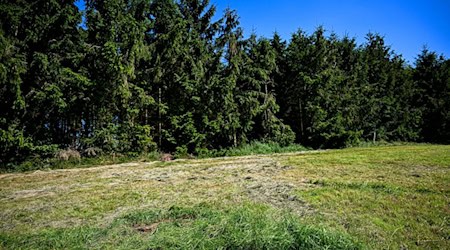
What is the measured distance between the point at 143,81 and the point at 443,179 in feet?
42.4

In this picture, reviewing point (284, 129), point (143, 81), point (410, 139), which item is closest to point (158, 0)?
point (143, 81)

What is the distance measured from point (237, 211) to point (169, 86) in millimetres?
12289

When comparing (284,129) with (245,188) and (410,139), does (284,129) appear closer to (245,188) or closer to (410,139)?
(245,188)

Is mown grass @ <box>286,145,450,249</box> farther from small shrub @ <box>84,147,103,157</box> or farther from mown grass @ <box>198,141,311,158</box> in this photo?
small shrub @ <box>84,147,103,157</box>

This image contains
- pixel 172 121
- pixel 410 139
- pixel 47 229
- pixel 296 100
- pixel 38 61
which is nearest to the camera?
pixel 47 229

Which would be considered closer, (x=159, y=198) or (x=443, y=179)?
(x=159, y=198)

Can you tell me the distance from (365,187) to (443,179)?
2067 mm

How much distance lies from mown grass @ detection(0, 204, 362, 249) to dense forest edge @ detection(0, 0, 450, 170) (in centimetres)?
887

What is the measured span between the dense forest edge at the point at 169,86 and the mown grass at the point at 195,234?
8.87 metres

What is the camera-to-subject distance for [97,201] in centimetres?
517

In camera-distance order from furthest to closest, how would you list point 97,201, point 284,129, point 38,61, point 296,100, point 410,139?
point 410,139, point 296,100, point 284,129, point 38,61, point 97,201

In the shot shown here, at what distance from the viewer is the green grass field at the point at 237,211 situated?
9.86 feet

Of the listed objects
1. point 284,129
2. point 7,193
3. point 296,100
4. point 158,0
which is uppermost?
point 158,0

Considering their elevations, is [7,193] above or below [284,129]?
below
